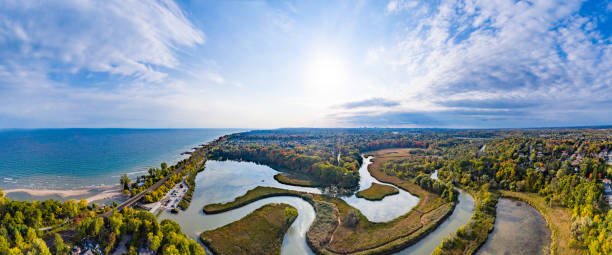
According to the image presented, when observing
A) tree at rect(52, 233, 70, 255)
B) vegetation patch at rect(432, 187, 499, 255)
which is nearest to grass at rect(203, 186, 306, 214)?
tree at rect(52, 233, 70, 255)

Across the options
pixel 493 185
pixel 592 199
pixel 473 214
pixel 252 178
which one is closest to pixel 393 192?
pixel 473 214

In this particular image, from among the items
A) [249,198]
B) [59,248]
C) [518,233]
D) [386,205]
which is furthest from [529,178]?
[59,248]

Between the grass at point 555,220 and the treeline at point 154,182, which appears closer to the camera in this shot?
the grass at point 555,220

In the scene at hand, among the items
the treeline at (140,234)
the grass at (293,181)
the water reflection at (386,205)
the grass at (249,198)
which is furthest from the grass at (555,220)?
the treeline at (140,234)

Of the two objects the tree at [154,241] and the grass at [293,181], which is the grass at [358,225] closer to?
the grass at [293,181]

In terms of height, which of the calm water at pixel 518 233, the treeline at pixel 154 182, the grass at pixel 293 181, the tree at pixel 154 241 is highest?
the tree at pixel 154 241

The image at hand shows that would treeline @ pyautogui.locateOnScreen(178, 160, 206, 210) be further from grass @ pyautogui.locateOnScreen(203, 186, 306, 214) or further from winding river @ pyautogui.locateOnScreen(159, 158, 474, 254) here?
grass @ pyautogui.locateOnScreen(203, 186, 306, 214)

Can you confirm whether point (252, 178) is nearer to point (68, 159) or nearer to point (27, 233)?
point (27, 233)
